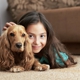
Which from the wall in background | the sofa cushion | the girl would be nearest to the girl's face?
the girl

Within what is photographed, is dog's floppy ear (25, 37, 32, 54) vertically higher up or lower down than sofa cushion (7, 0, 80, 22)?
lower down

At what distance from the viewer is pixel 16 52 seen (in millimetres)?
1017

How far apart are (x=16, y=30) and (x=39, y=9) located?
801 mm

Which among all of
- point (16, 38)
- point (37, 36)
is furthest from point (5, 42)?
point (37, 36)

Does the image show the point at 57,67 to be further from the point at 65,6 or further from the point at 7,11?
the point at 7,11

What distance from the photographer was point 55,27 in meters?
1.64

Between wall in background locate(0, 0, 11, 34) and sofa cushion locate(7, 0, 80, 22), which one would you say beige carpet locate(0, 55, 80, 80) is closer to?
sofa cushion locate(7, 0, 80, 22)

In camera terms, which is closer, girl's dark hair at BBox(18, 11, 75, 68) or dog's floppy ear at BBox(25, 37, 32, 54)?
dog's floppy ear at BBox(25, 37, 32, 54)

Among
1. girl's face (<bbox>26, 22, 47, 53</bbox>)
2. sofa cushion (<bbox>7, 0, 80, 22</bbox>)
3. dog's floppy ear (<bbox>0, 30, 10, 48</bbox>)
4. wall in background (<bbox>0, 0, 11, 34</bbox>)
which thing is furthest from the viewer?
wall in background (<bbox>0, 0, 11, 34</bbox>)

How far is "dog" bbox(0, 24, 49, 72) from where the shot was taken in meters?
0.97

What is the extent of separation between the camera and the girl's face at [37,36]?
43.9 inches

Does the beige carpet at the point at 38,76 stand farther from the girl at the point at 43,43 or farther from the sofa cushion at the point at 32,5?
the sofa cushion at the point at 32,5

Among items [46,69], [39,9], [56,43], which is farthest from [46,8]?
[46,69]

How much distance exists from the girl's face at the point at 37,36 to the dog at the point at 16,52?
0.34 feet
